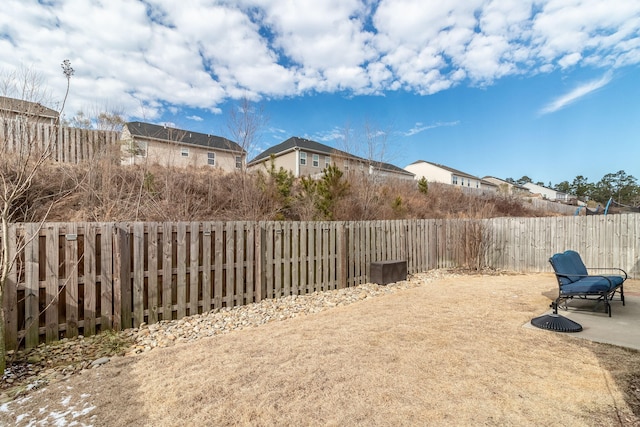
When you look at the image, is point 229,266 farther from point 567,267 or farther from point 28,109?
point 567,267

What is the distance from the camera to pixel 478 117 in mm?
17297

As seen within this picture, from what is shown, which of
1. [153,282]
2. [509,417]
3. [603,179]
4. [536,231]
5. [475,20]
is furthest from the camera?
[603,179]

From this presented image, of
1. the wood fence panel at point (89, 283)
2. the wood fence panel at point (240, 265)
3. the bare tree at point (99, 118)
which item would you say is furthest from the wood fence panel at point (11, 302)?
the bare tree at point (99, 118)

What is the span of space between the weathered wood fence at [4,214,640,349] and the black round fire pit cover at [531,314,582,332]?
3.68m

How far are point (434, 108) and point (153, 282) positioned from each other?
1750cm

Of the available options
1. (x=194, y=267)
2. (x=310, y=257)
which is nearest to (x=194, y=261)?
(x=194, y=267)

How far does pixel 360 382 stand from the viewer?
2613 millimetres

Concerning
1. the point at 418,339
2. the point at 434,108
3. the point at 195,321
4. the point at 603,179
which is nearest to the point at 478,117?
the point at 434,108

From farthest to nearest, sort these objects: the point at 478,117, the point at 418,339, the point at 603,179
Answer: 1. the point at 603,179
2. the point at 478,117
3. the point at 418,339

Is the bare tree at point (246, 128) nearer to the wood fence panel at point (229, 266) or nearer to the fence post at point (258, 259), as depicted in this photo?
the fence post at point (258, 259)

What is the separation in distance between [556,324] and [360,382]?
319 cm

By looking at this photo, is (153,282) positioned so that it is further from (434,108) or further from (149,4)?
(434,108)

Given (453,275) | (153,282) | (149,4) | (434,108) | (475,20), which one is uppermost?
(434,108)

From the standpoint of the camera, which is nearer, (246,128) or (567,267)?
(567,267)
